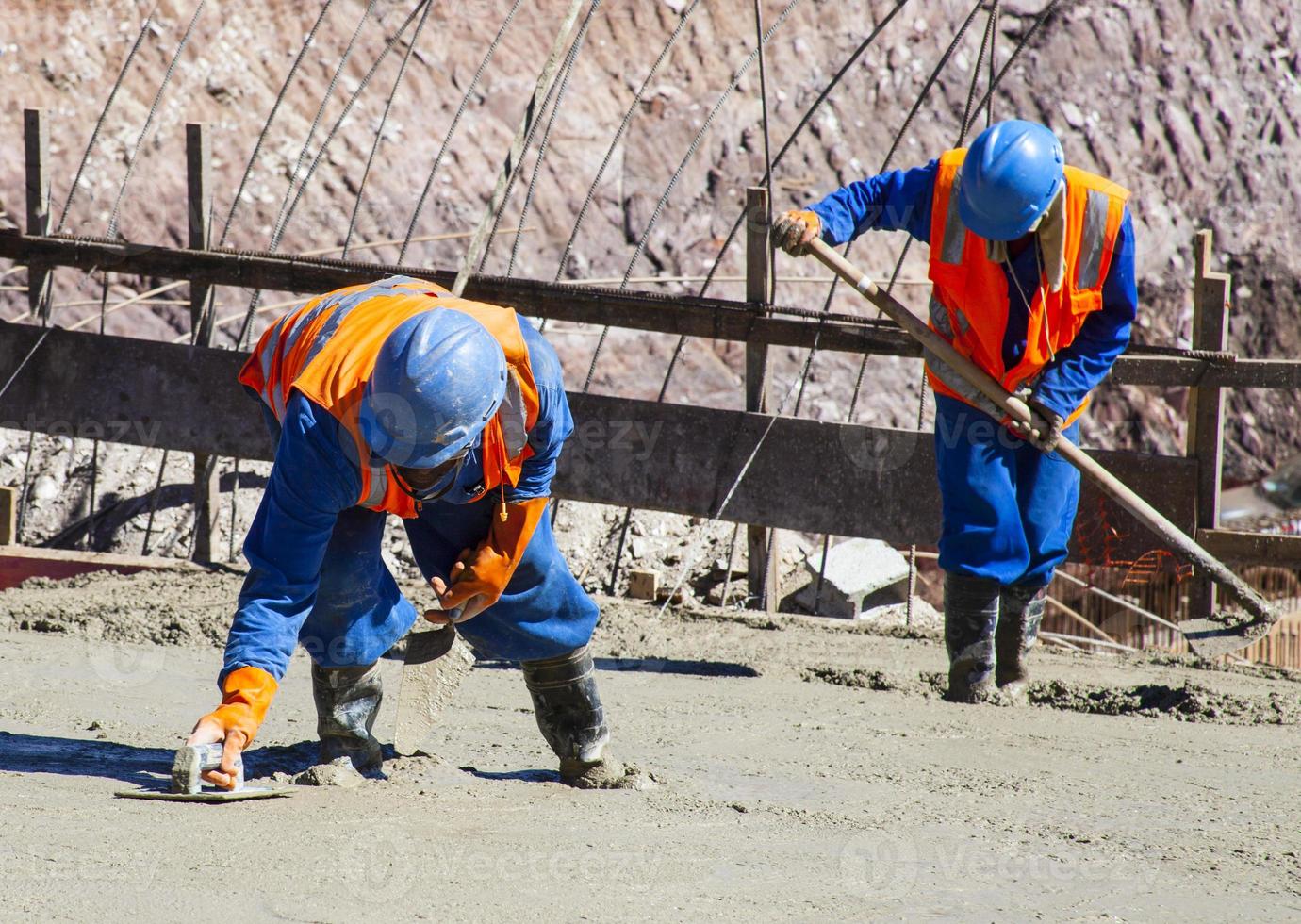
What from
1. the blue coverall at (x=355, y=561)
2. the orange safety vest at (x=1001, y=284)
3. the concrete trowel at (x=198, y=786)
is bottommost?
the concrete trowel at (x=198, y=786)

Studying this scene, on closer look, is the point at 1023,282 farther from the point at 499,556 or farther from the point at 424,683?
the point at 424,683

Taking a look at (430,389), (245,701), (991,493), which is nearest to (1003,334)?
(991,493)

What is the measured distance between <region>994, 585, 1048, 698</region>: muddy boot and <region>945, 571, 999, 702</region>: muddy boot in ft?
0.41

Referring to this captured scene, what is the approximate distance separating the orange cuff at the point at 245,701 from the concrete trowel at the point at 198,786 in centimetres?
9

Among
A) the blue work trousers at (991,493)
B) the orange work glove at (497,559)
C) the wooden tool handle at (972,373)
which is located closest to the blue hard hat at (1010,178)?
the wooden tool handle at (972,373)

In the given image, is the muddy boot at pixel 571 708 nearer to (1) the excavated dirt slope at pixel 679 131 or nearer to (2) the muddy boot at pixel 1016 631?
(2) the muddy boot at pixel 1016 631

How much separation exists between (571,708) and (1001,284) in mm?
1785

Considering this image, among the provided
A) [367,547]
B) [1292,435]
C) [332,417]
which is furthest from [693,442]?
[1292,435]

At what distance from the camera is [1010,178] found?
365cm

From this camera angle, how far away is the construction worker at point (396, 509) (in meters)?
2.56

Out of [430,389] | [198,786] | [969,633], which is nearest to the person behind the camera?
[430,389]

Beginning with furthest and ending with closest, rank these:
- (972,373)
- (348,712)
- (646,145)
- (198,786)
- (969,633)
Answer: (646,145) → (969,633) → (972,373) → (348,712) → (198,786)

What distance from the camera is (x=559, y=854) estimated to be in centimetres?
265

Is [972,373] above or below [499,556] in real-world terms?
above
